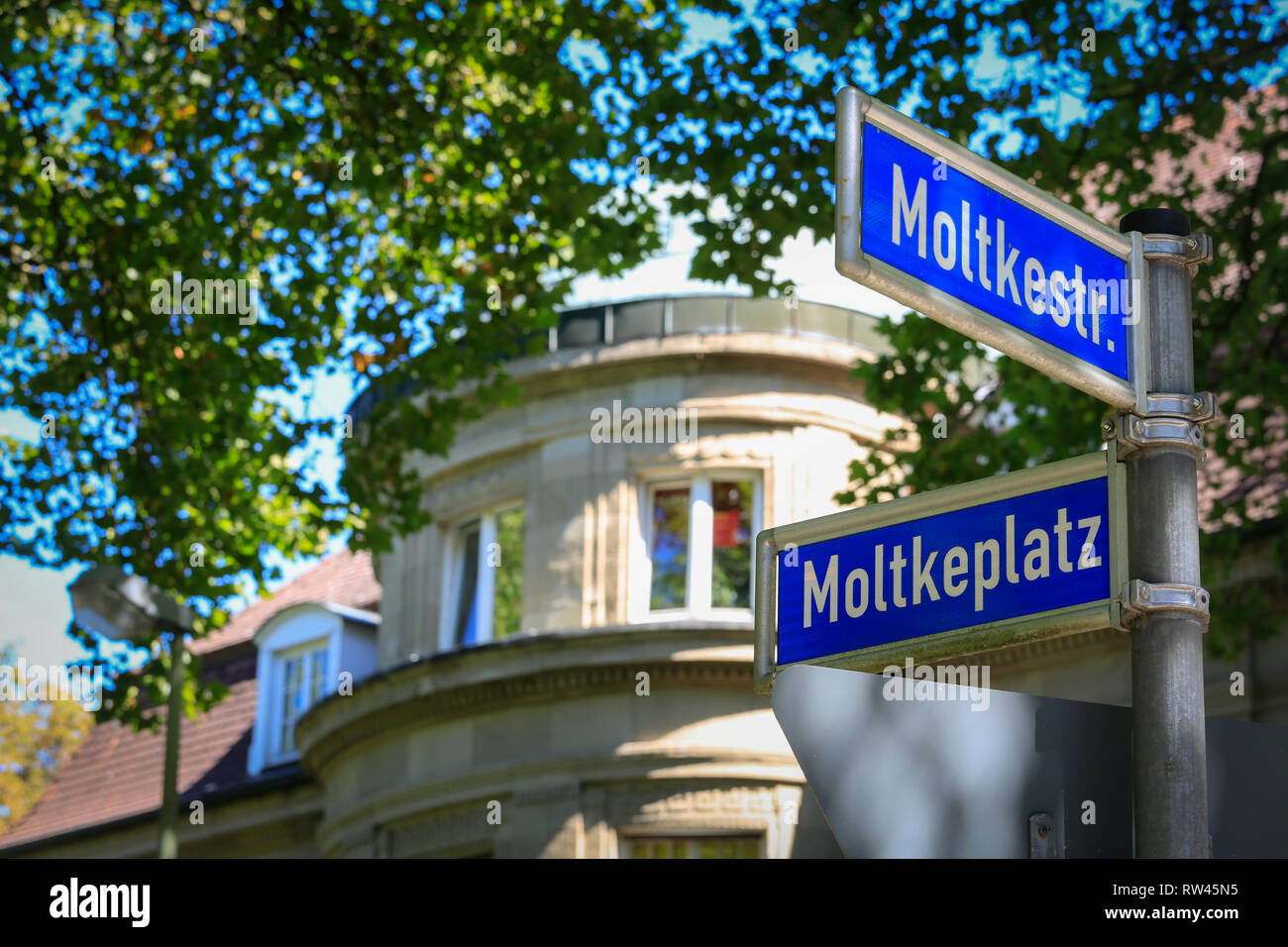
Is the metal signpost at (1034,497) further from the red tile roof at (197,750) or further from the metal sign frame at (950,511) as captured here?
the red tile roof at (197,750)

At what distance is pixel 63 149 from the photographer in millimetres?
16531

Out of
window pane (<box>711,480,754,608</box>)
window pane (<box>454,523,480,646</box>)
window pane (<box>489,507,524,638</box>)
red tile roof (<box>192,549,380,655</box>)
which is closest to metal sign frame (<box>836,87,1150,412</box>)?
window pane (<box>711,480,754,608</box>)

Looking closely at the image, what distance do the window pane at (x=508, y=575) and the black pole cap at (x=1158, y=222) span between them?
57.2 ft

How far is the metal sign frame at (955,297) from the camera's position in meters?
3.46

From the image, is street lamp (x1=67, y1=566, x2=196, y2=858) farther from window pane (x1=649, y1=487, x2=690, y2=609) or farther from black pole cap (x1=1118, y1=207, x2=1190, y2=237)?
black pole cap (x1=1118, y1=207, x2=1190, y2=237)

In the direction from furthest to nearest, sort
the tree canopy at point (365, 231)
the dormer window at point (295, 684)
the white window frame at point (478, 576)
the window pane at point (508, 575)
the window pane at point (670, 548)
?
1. the dormer window at point (295, 684)
2. the white window frame at point (478, 576)
3. the window pane at point (508, 575)
4. the window pane at point (670, 548)
5. the tree canopy at point (365, 231)

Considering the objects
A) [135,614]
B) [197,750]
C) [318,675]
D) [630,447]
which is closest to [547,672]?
[630,447]

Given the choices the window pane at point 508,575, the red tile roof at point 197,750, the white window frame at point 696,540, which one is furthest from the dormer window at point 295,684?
the white window frame at point 696,540

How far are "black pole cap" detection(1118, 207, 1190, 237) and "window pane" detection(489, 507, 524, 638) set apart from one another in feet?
57.2

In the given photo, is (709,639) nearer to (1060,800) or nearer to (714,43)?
(714,43)

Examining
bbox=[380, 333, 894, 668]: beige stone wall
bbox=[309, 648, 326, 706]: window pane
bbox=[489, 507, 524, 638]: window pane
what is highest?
bbox=[380, 333, 894, 668]: beige stone wall

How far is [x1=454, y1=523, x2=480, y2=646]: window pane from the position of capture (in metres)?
22.0
